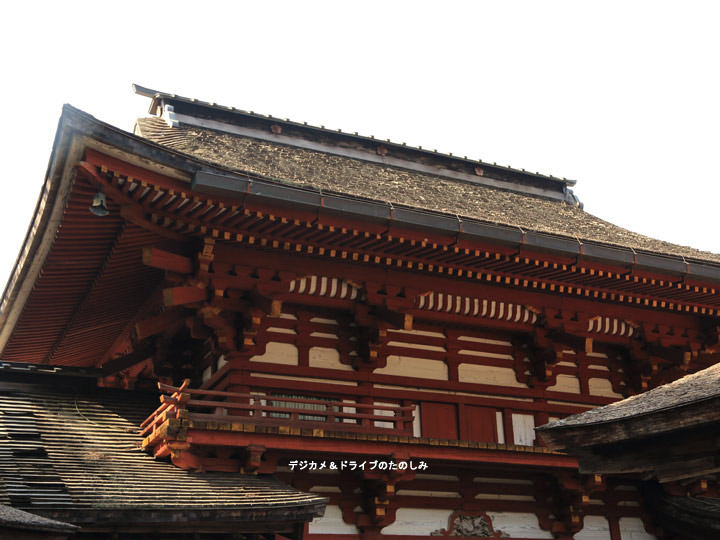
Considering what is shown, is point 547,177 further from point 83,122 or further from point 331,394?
point 83,122

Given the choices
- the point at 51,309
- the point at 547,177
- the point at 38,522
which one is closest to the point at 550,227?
the point at 547,177

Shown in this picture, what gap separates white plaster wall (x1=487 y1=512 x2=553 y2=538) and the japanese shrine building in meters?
0.03

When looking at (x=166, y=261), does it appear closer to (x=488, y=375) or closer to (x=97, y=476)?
(x=97, y=476)

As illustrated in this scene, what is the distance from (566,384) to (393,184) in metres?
4.89

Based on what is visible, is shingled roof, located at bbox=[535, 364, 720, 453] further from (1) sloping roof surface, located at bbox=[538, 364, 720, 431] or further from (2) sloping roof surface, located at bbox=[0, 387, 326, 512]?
(2) sloping roof surface, located at bbox=[0, 387, 326, 512]

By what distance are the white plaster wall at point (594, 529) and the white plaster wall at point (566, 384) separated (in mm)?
2152

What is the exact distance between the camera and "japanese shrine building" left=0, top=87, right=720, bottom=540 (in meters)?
9.89

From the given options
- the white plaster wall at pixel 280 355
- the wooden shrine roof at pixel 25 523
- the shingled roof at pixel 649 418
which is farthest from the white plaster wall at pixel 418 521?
the wooden shrine roof at pixel 25 523

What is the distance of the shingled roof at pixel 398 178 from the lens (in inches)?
522

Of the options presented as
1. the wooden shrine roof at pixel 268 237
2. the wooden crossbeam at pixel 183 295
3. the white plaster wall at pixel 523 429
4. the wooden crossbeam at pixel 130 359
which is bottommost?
the white plaster wall at pixel 523 429

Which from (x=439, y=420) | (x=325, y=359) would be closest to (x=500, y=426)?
(x=439, y=420)

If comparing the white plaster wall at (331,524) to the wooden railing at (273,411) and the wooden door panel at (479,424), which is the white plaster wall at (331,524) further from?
the wooden door panel at (479,424)

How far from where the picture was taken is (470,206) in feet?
47.6

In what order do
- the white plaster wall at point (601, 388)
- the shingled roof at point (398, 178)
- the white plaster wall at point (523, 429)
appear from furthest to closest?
the white plaster wall at point (601, 388) < the shingled roof at point (398, 178) < the white plaster wall at point (523, 429)
